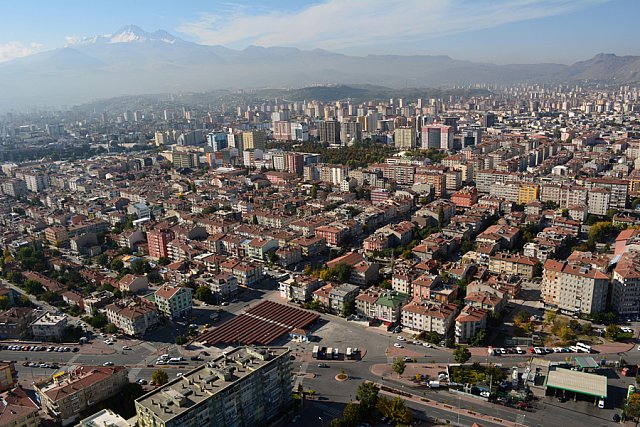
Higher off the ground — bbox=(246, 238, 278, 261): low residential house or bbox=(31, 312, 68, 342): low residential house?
bbox=(246, 238, 278, 261): low residential house

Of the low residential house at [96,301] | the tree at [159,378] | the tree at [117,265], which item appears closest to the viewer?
the tree at [159,378]

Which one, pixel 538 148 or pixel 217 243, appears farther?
pixel 538 148

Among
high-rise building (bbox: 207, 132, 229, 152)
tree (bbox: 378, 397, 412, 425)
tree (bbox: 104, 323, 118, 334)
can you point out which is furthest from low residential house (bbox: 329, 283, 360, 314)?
high-rise building (bbox: 207, 132, 229, 152)

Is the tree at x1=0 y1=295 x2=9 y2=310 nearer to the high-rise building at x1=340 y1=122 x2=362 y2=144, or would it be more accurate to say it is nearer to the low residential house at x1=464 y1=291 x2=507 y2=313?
the low residential house at x1=464 y1=291 x2=507 y2=313

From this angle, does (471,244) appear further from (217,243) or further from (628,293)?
(217,243)

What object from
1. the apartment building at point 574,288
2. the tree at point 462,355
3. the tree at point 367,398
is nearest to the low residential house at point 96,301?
the tree at point 367,398

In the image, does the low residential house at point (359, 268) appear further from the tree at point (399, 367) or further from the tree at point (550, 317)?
the tree at point (550, 317)

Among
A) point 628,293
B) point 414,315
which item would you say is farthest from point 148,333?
point 628,293
